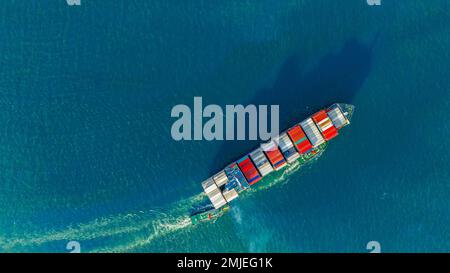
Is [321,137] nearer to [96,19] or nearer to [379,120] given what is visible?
[379,120]

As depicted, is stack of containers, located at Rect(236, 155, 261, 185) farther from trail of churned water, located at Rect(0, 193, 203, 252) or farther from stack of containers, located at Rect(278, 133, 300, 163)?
trail of churned water, located at Rect(0, 193, 203, 252)

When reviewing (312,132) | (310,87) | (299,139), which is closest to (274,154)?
(299,139)

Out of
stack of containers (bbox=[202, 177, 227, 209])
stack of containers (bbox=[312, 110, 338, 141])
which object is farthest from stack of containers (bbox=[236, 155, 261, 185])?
stack of containers (bbox=[312, 110, 338, 141])

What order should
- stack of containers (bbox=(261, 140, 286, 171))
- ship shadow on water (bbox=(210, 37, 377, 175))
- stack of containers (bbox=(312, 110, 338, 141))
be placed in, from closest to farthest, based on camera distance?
stack of containers (bbox=(312, 110, 338, 141)), stack of containers (bbox=(261, 140, 286, 171)), ship shadow on water (bbox=(210, 37, 377, 175))

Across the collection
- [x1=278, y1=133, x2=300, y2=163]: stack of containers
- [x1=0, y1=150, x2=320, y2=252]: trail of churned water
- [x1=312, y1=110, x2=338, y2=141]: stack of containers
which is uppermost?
[x1=312, y1=110, x2=338, y2=141]: stack of containers

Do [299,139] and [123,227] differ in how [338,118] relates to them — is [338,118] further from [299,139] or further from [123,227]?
[123,227]

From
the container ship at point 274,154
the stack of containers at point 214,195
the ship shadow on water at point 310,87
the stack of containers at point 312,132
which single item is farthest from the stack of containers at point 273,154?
the stack of containers at point 214,195
